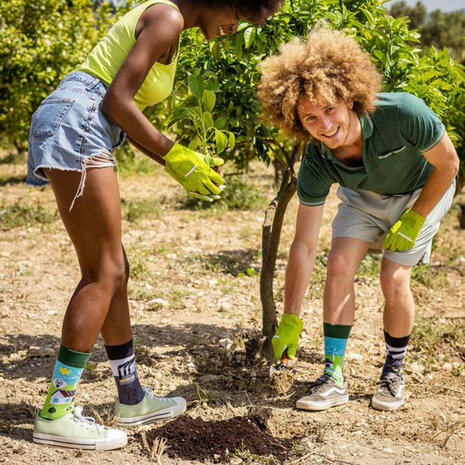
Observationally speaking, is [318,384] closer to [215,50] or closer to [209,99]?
[209,99]

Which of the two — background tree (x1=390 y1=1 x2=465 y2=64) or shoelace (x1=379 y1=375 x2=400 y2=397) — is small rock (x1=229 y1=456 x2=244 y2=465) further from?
background tree (x1=390 y1=1 x2=465 y2=64)

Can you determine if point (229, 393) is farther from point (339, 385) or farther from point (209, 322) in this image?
point (209, 322)

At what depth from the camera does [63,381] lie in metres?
2.31

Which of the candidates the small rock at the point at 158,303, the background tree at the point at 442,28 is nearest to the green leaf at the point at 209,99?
the small rock at the point at 158,303

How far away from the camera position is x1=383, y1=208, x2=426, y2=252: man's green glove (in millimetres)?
2699

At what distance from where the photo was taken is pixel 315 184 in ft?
9.01

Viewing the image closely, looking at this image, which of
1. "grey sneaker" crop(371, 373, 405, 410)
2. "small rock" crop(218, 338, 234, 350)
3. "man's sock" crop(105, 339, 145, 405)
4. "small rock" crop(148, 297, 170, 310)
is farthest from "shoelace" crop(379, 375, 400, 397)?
"small rock" crop(148, 297, 170, 310)

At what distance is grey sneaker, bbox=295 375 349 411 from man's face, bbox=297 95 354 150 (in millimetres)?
990

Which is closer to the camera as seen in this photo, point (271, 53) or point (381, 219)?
point (271, 53)

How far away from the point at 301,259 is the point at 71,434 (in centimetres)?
111

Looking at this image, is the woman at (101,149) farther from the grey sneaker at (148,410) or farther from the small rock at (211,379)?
the small rock at (211,379)

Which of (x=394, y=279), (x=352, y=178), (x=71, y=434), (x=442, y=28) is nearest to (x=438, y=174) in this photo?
(x=352, y=178)

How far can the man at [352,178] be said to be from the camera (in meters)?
2.47

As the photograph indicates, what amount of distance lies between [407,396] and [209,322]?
1374 millimetres
